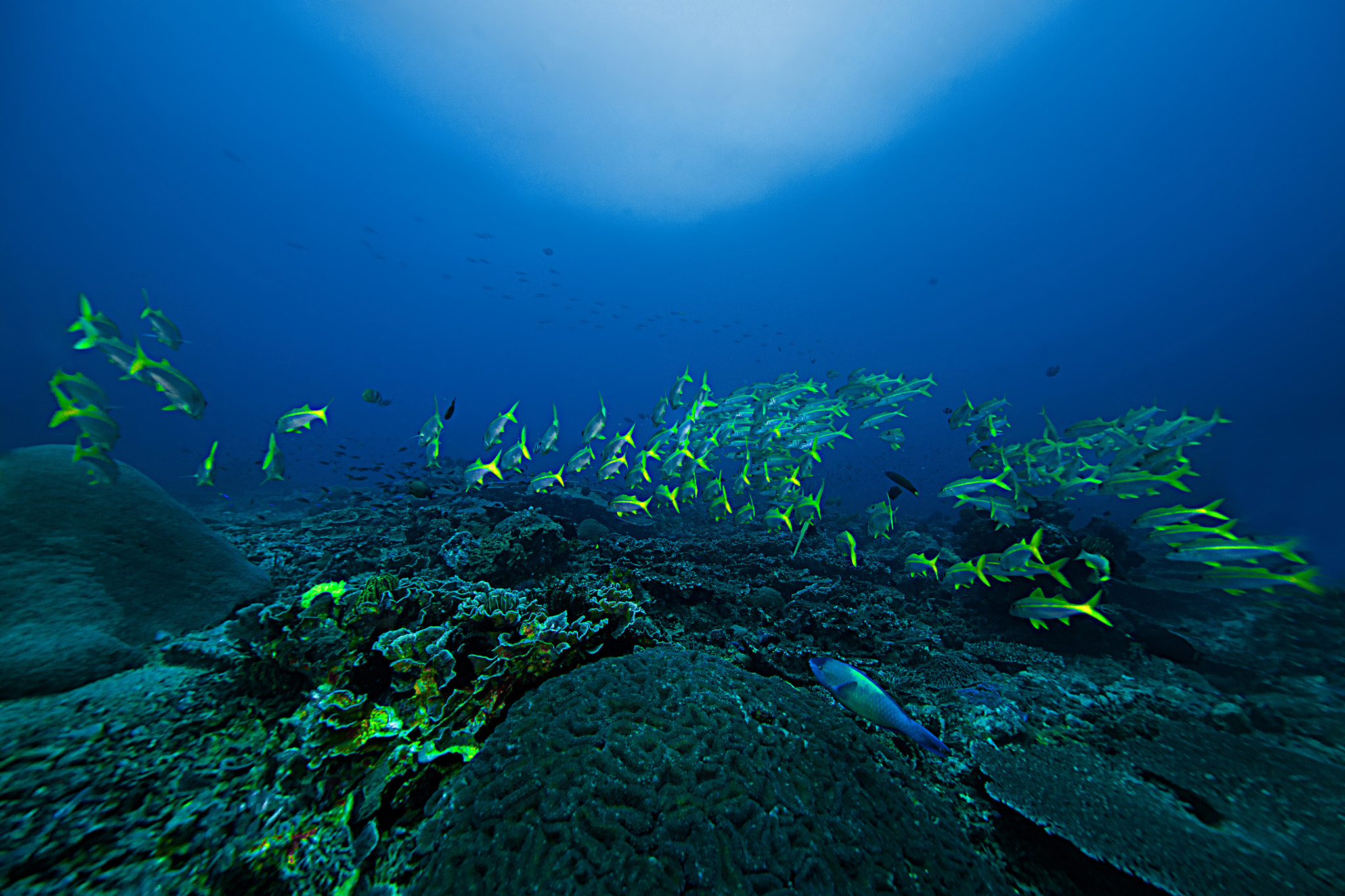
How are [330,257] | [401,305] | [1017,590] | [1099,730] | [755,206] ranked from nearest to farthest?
[1099,730] < [1017,590] < [755,206] < [330,257] < [401,305]

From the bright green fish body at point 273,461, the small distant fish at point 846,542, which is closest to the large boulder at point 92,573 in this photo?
the bright green fish body at point 273,461

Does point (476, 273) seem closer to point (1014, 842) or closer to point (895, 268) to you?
point (895, 268)

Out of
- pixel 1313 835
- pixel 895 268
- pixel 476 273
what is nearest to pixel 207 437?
pixel 476 273

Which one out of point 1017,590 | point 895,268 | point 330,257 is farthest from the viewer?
point 330,257

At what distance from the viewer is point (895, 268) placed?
201 ft

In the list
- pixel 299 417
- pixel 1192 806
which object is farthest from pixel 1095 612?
pixel 299 417

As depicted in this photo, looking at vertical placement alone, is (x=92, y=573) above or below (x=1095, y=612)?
below

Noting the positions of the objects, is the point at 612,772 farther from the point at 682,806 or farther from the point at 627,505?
the point at 627,505

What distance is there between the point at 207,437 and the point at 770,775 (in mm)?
101845

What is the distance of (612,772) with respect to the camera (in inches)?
95.3

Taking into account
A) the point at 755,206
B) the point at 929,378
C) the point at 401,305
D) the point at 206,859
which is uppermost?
the point at 755,206

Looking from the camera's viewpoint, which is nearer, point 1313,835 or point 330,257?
point 1313,835

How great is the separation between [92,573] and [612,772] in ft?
19.3

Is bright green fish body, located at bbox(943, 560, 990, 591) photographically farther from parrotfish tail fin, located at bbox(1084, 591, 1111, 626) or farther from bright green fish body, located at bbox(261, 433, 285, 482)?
bright green fish body, located at bbox(261, 433, 285, 482)
